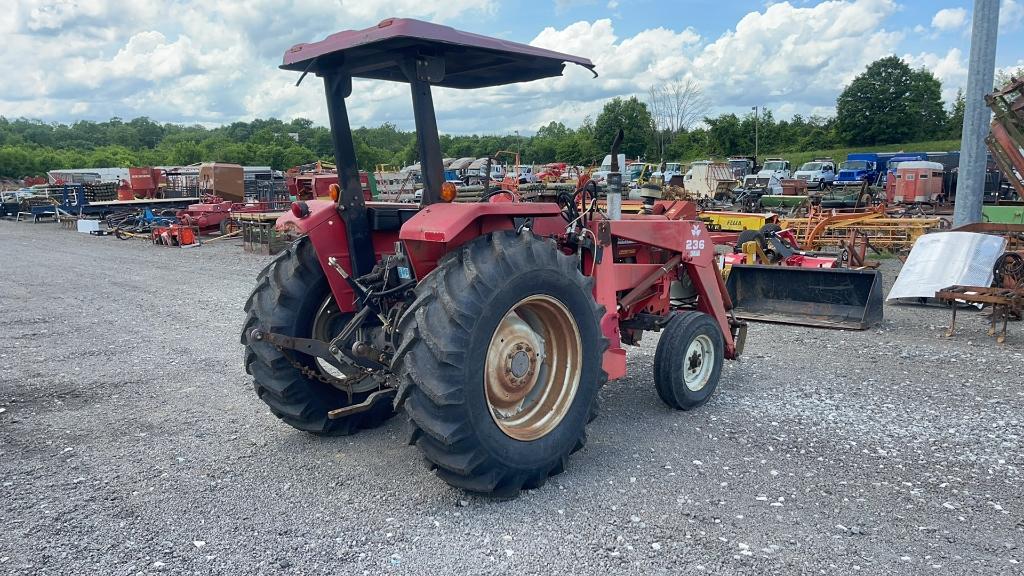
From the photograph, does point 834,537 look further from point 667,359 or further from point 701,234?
point 701,234

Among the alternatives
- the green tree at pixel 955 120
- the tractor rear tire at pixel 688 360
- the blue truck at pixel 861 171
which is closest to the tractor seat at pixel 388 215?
the tractor rear tire at pixel 688 360

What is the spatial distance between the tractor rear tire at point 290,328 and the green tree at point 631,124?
1787 inches

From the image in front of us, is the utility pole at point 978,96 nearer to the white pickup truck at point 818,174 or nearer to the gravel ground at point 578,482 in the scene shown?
the gravel ground at point 578,482

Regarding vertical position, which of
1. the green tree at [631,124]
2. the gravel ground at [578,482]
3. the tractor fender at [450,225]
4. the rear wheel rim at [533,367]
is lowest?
the gravel ground at [578,482]

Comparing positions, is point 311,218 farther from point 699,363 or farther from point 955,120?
point 955,120

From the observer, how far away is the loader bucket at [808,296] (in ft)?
26.4

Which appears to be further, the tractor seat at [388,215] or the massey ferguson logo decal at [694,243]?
the massey ferguson logo decal at [694,243]

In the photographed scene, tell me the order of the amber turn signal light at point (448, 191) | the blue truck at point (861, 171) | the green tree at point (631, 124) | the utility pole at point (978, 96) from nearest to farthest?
the amber turn signal light at point (448, 191), the utility pole at point (978, 96), the blue truck at point (861, 171), the green tree at point (631, 124)

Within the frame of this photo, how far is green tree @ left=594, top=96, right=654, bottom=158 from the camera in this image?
166 ft

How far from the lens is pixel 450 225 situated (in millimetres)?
3605

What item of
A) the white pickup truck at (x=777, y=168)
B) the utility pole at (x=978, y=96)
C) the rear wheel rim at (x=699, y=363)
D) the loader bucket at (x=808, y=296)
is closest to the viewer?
the rear wheel rim at (x=699, y=363)

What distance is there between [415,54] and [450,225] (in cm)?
98

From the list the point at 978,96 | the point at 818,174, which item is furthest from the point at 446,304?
the point at 818,174

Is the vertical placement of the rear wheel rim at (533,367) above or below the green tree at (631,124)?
below
